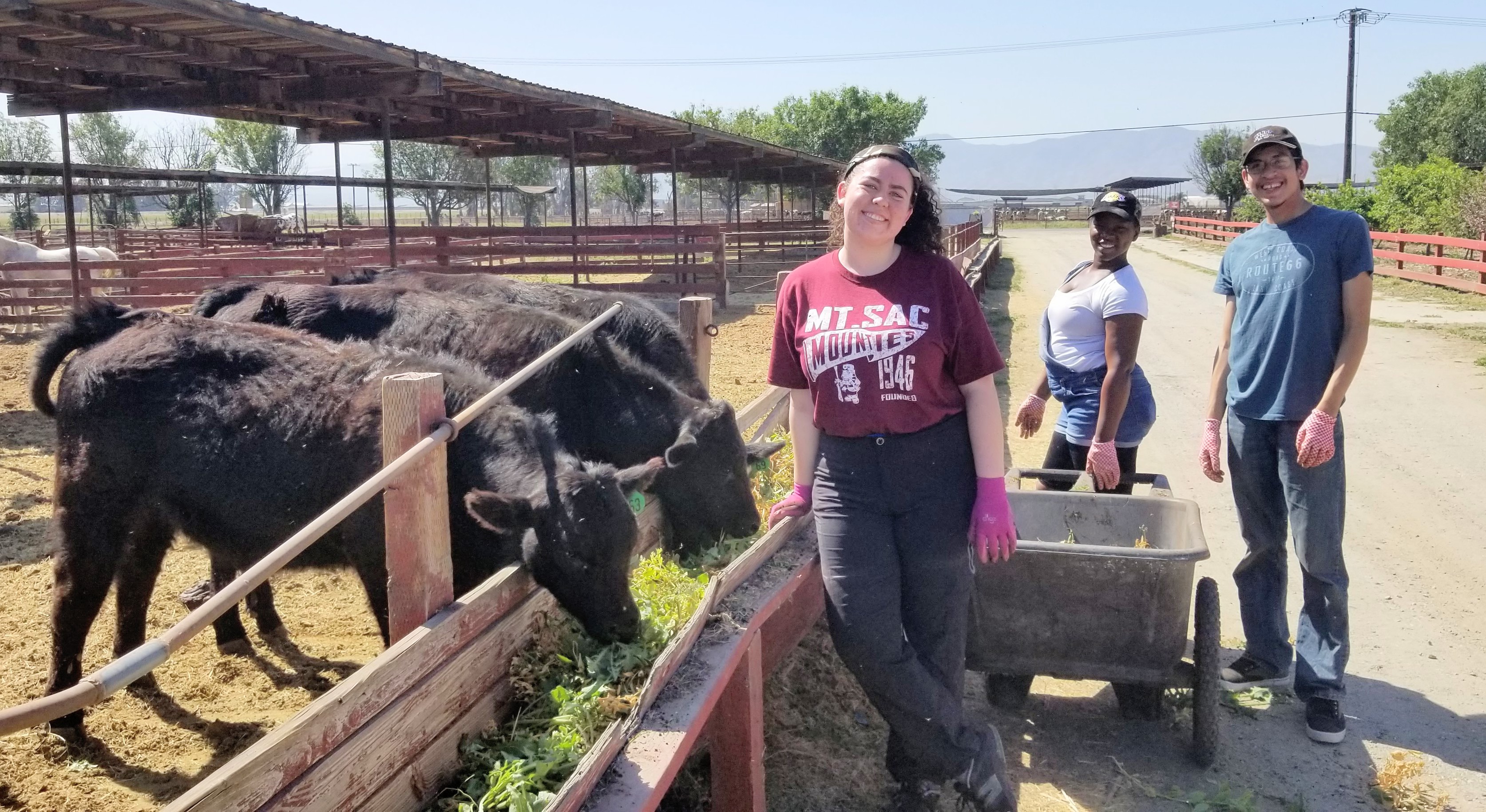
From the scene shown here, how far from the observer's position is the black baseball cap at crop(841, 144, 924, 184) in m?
3.12

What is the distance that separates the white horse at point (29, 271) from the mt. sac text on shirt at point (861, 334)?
15.6m

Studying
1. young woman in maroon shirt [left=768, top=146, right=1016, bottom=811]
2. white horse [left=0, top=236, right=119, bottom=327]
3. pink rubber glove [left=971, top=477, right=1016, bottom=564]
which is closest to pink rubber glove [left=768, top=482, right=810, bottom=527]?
young woman in maroon shirt [left=768, top=146, right=1016, bottom=811]

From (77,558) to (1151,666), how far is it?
4.28 metres

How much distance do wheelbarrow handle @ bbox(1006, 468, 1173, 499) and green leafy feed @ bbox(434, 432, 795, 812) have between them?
1.69 metres

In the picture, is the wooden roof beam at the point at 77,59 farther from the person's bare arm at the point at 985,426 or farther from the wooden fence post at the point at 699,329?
the person's bare arm at the point at 985,426

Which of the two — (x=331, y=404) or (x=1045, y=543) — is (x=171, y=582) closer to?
(x=331, y=404)

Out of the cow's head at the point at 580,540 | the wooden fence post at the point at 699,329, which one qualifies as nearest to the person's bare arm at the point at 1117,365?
the cow's head at the point at 580,540

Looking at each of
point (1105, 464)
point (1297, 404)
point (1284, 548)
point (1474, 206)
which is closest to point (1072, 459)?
point (1105, 464)

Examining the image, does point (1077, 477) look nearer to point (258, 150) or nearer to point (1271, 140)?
point (1271, 140)

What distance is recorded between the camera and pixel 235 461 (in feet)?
13.4

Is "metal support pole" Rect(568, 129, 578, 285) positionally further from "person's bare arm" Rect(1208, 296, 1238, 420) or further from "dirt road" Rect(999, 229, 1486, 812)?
"person's bare arm" Rect(1208, 296, 1238, 420)

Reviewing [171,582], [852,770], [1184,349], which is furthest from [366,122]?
[852,770]

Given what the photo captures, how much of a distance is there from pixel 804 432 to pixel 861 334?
0.48 meters

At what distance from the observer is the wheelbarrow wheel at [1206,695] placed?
12.8 ft
